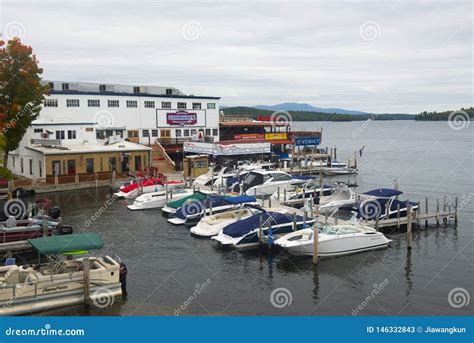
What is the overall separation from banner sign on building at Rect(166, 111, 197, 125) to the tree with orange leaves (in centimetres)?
2530

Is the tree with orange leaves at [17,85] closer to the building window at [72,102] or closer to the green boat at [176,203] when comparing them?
the green boat at [176,203]

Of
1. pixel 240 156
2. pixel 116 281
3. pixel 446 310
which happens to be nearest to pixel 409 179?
pixel 240 156

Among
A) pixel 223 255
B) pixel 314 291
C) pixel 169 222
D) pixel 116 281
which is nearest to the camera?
pixel 116 281

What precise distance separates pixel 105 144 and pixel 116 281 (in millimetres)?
35821

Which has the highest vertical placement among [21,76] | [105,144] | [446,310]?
[21,76]

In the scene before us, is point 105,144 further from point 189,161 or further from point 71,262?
point 71,262

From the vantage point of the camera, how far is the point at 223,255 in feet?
92.8

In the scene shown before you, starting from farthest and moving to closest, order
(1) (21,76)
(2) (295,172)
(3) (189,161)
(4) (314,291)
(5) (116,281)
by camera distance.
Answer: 1. (2) (295,172)
2. (3) (189,161)
3. (1) (21,76)
4. (4) (314,291)
5. (5) (116,281)

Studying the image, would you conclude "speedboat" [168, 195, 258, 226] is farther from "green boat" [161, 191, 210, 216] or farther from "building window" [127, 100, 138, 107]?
"building window" [127, 100, 138, 107]

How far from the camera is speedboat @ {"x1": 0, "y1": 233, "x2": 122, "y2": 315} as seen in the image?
19797 mm
